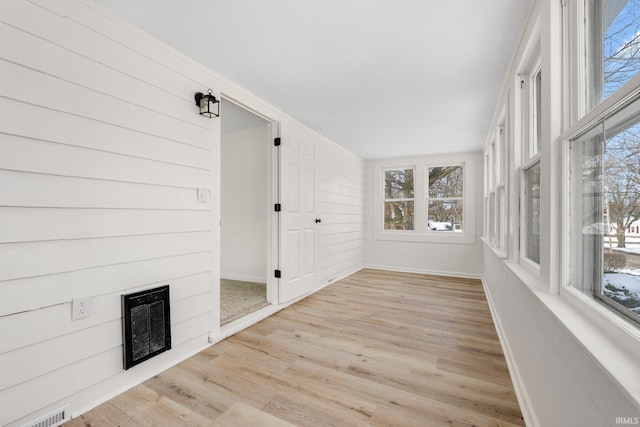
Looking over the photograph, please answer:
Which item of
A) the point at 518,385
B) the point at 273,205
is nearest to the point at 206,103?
the point at 273,205

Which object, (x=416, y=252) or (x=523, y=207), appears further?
(x=416, y=252)

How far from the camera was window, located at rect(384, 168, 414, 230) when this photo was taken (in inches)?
229

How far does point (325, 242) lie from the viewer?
4.44 m

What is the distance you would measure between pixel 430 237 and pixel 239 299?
373 centimetres

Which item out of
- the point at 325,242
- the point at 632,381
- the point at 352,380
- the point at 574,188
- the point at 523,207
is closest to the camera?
the point at 632,381

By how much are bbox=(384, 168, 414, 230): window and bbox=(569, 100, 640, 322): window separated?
4643 mm

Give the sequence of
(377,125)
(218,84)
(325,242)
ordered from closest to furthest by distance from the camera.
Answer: (218,84), (377,125), (325,242)

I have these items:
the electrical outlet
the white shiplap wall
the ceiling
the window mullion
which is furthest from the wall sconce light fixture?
the window mullion

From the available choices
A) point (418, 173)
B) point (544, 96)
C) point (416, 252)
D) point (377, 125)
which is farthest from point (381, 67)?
point (416, 252)

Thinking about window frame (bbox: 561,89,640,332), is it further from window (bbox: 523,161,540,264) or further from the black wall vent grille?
the black wall vent grille

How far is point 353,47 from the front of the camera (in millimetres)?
2104

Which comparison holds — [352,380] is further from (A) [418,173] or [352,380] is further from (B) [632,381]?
(A) [418,173]

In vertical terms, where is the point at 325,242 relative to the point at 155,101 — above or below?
below

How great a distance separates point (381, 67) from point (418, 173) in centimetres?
363
